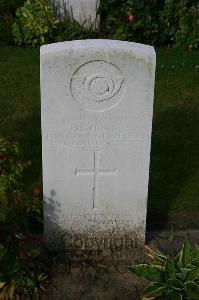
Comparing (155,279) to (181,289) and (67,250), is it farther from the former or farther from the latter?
(67,250)

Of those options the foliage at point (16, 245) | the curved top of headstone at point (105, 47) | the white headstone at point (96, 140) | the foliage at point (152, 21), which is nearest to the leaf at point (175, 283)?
the white headstone at point (96, 140)

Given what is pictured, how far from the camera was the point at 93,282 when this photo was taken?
4844 millimetres

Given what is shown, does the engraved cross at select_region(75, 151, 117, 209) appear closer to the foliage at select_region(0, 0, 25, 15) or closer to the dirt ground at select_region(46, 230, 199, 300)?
the dirt ground at select_region(46, 230, 199, 300)

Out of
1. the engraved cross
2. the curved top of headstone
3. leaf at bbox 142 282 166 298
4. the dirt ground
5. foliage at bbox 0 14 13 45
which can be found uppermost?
the curved top of headstone

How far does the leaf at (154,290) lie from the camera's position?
451 centimetres

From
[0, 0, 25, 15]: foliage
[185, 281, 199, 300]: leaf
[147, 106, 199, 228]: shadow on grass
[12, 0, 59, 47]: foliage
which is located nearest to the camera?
[185, 281, 199, 300]: leaf

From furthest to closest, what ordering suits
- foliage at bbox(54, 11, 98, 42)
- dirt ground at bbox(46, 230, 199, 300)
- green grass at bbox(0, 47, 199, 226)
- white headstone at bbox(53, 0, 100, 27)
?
white headstone at bbox(53, 0, 100, 27), foliage at bbox(54, 11, 98, 42), green grass at bbox(0, 47, 199, 226), dirt ground at bbox(46, 230, 199, 300)

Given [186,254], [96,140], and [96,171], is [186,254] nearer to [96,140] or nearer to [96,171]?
[96,171]

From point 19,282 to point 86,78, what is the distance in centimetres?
164

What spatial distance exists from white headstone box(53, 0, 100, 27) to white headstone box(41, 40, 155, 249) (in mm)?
5938

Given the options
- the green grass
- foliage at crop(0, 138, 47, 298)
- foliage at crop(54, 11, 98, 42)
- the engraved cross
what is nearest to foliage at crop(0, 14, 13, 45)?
the green grass

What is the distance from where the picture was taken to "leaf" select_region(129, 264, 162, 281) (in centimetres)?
461

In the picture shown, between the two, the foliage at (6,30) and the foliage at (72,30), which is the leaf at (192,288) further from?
the foliage at (6,30)

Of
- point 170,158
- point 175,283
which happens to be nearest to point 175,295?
point 175,283
